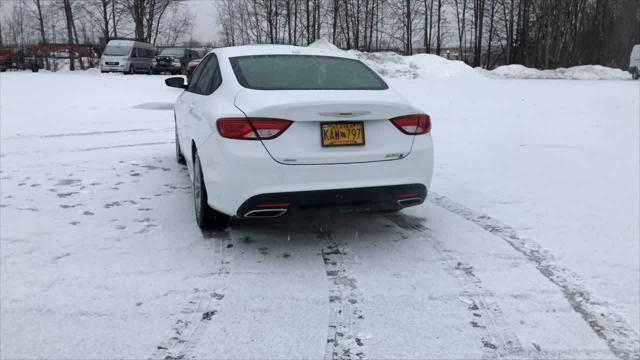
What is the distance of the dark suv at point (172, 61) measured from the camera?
2855cm

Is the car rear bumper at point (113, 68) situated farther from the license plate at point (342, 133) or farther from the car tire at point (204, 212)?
the license plate at point (342, 133)

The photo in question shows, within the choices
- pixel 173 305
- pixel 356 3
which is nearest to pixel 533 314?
pixel 173 305

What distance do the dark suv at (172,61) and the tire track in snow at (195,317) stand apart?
86.3 feet

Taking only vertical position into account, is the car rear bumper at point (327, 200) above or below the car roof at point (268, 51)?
below

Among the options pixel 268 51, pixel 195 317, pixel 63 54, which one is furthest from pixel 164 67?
pixel 195 317


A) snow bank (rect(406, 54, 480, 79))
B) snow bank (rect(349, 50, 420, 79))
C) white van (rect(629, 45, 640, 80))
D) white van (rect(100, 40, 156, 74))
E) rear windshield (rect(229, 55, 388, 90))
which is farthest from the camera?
white van (rect(629, 45, 640, 80))

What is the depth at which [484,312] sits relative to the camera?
10.00ft

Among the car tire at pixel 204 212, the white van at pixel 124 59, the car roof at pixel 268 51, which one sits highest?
the white van at pixel 124 59

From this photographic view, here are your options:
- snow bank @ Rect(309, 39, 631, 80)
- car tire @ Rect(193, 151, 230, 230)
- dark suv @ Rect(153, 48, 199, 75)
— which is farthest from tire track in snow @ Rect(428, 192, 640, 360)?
dark suv @ Rect(153, 48, 199, 75)

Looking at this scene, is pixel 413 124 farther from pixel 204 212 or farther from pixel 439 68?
pixel 439 68

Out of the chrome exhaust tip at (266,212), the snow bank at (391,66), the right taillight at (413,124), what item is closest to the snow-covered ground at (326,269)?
the chrome exhaust tip at (266,212)

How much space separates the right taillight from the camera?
3812 mm

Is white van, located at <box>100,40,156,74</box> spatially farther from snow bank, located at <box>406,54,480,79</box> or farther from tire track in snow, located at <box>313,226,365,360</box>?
tire track in snow, located at <box>313,226,365,360</box>

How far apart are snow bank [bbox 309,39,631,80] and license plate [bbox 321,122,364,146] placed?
2301cm
